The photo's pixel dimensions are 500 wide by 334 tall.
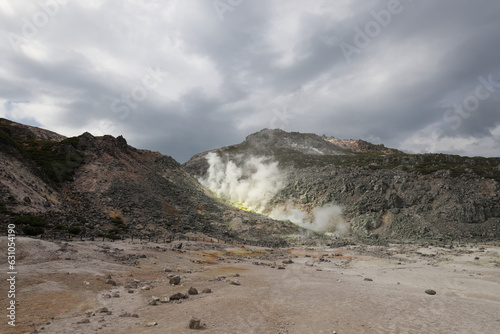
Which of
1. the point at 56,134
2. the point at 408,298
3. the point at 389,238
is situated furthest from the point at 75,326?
the point at 56,134

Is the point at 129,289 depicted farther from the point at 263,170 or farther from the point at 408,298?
the point at 263,170

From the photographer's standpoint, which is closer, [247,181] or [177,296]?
[177,296]

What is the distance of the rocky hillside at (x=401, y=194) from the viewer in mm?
58188

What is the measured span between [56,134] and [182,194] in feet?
272

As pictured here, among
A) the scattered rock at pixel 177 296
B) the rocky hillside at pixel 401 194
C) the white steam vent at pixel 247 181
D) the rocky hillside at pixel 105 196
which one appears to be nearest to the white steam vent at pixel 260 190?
the white steam vent at pixel 247 181

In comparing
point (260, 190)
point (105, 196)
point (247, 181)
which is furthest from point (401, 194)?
point (105, 196)

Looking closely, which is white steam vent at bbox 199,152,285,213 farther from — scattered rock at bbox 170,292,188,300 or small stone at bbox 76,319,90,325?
small stone at bbox 76,319,90,325

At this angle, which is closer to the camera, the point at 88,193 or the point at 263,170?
the point at 88,193

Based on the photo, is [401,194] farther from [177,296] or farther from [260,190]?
[177,296]

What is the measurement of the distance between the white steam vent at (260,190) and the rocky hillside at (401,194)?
1062 millimetres

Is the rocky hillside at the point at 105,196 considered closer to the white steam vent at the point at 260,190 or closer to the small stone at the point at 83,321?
the white steam vent at the point at 260,190

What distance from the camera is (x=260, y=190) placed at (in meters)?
99.8

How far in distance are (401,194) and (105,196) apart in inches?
2849

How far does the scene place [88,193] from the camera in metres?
55.1
